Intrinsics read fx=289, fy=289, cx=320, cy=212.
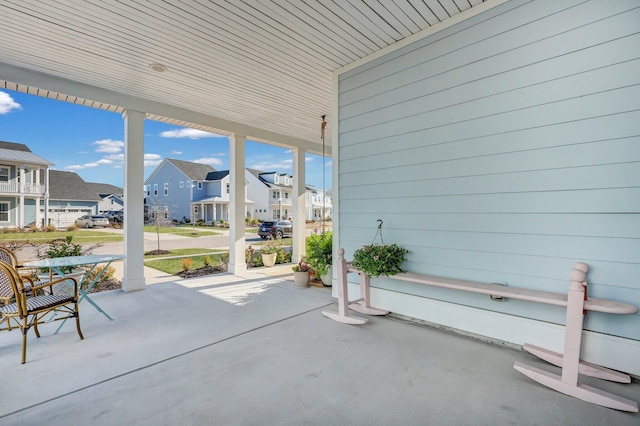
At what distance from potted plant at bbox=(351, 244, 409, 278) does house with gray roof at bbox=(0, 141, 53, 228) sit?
12.8m

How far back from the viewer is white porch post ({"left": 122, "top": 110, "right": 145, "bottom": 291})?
451 centimetres

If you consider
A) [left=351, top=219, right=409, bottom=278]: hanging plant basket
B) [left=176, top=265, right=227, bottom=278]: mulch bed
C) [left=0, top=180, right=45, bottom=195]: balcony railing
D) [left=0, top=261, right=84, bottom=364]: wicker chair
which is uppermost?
[left=0, top=180, right=45, bottom=195]: balcony railing

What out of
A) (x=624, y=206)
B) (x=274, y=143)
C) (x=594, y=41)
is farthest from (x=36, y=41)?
(x=624, y=206)

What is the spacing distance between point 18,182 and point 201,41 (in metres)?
12.2

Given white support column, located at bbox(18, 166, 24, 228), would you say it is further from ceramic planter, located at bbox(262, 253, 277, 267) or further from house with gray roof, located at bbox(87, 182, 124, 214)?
house with gray roof, located at bbox(87, 182, 124, 214)

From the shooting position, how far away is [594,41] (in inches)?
86.8

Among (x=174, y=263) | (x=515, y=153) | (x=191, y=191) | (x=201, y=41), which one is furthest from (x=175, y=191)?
(x=515, y=153)

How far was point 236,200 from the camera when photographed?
19.1 feet

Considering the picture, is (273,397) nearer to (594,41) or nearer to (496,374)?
(496,374)

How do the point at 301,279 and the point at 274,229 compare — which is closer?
the point at 301,279

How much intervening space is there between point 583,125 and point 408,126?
149cm

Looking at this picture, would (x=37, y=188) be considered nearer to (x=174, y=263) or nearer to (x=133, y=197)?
(x=174, y=263)

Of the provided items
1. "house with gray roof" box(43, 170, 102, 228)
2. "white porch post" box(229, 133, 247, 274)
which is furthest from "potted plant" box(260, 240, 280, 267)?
"house with gray roof" box(43, 170, 102, 228)

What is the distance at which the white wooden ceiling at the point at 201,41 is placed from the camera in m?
2.66
